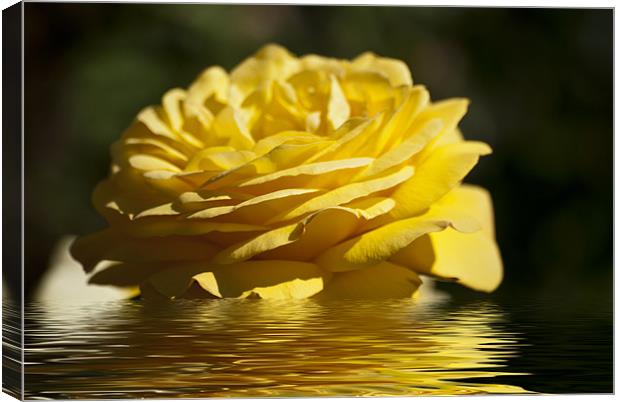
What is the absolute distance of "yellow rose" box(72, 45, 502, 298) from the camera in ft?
3.37

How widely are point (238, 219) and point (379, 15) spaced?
0.37m

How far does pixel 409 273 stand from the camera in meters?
1.10

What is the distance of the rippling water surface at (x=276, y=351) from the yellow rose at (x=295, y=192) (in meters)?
0.04

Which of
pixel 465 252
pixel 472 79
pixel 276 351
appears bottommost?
pixel 276 351

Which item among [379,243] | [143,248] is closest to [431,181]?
[379,243]

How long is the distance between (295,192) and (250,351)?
24cm

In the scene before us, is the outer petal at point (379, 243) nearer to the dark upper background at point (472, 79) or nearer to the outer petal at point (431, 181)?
the outer petal at point (431, 181)

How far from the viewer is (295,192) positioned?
3.29ft

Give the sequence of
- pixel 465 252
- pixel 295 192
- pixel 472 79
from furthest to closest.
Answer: pixel 472 79 < pixel 465 252 < pixel 295 192

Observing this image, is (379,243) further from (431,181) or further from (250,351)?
(250,351)

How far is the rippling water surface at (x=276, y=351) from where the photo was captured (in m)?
1.13

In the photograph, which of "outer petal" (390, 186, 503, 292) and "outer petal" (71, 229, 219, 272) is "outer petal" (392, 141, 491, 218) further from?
"outer petal" (71, 229, 219, 272)

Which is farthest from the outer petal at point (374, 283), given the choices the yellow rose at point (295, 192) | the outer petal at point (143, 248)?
the outer petal at point (143, 248)

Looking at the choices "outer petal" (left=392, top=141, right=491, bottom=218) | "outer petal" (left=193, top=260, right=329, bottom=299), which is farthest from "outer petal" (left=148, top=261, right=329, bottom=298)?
"outer petal" (left=392, top=141, right=491, bottom=218)
